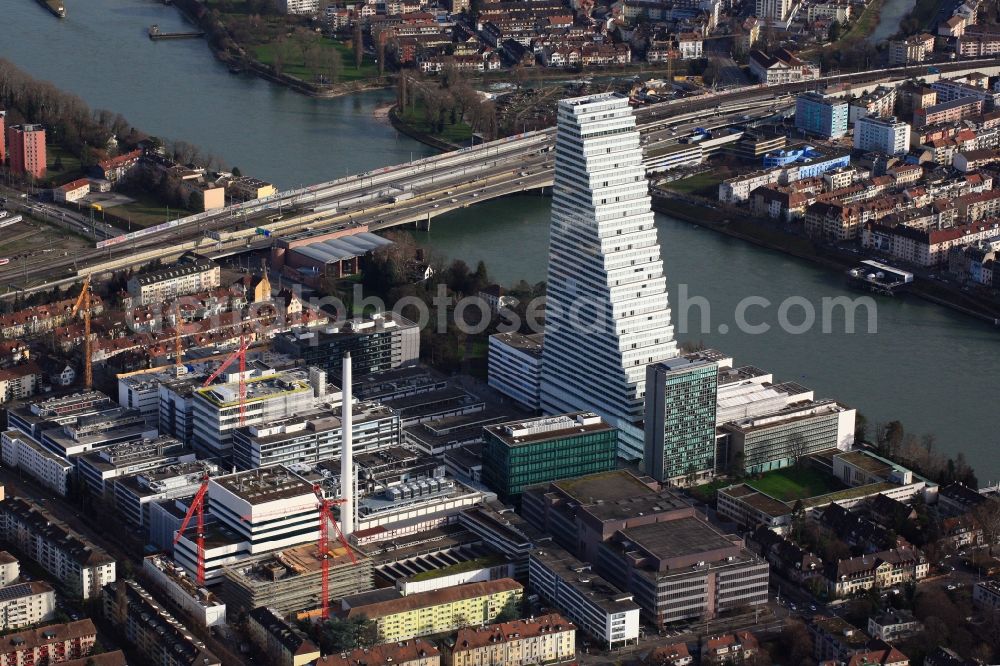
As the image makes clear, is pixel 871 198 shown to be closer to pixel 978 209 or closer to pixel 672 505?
pixel 978 209

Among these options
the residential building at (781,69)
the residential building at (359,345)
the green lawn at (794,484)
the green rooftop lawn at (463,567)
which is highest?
the residential building at (781,69)

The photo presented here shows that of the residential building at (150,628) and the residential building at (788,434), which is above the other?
the residential building at (788,434)

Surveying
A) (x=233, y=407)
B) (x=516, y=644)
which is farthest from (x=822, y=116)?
(x=516, y=644)

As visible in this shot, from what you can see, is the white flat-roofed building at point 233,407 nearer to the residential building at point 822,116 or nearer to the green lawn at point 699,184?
the green lawn at point 699,184

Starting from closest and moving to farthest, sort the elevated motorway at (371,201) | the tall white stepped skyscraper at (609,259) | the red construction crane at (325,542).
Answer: the red construction crane at (325,542)
the tall white stepped skyscraper at (609,259)
the elevated motorway at (371,201)

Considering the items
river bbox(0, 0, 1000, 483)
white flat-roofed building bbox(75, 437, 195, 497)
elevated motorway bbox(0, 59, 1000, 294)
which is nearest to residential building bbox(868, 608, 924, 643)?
river bbox(0, 0, 1000, 483)

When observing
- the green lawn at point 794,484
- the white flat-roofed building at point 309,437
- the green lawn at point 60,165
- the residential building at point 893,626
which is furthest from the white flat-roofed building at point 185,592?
the green lawn at point 60,165

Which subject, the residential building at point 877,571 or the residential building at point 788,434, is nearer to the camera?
the residential building at point 877,571
